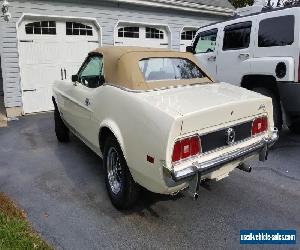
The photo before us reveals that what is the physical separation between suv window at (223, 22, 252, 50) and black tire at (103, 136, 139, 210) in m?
4.35

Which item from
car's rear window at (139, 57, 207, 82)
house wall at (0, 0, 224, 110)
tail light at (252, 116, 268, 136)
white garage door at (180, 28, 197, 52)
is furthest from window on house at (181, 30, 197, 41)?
tail light at (252, 116, 268, 136)

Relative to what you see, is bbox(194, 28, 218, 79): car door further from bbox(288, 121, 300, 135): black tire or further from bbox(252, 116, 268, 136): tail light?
bbox(252, 116, 268, 136): tail light

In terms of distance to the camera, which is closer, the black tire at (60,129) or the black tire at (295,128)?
the black tire at (60,129)

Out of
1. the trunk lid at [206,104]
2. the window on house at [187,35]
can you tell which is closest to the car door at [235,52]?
the trunk lid at [206,104]

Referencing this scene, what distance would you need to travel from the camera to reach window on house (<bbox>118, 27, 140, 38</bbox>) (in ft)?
39.1

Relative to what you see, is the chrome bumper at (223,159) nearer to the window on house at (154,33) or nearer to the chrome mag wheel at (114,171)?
the chrome mag wheel at (114,171)

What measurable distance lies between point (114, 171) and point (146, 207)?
58 cm

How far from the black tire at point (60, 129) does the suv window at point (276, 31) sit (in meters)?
4.22

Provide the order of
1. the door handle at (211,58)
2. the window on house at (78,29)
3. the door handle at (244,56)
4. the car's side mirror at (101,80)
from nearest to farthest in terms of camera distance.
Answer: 1. the car's side mirror at (101,80)
2. the door handle at (244,56)
3. the door handle at (211,58)
4. the window on house at (78,29)

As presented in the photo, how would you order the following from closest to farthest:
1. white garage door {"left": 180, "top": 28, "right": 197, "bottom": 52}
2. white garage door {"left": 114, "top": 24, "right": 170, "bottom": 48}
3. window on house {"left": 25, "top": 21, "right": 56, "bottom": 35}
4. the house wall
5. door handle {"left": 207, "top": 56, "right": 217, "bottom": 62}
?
door handle {"left": 207, "top": 56, "right": 217, "bottom": 62}
the house wall
window on house {"left": 25, "top": 21, "right": 56, "bottom": 35}
white garage door {"left": 114, "top": 24, "right": 170, "bottom": 48}
white garage door {"left": 180, "top": 28, "right": 197, "bottom": 52}

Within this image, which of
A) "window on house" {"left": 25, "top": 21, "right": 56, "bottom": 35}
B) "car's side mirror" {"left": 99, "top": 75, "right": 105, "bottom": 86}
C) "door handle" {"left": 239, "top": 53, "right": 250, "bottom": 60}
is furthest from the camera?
"window on house" {"left": 25, "top": 21, "right": 56, "bottom": 35}

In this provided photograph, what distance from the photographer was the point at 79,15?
1060cm

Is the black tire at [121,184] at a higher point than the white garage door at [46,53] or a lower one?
lower

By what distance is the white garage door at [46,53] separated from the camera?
32.5ft
